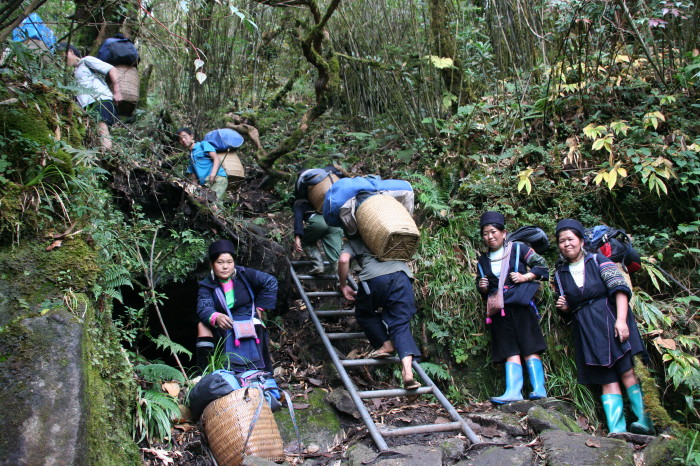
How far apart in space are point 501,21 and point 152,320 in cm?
624

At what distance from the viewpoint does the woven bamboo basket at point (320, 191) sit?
20.0 feet

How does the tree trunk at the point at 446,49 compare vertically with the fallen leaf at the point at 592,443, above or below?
above

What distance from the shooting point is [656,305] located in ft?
16.1

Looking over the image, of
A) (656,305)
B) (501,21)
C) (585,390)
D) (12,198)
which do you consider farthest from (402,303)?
(501,21)

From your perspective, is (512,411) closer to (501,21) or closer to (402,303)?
(402,303)

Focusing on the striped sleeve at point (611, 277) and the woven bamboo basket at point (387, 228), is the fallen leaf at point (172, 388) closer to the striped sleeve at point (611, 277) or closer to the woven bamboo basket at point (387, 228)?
the woven bamboo basket at point (387, 228)

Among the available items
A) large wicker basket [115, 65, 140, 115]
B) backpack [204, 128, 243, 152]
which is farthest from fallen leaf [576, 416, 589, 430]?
large wicker basket [115, 65, 140, 115]

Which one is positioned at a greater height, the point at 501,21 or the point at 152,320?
the point at 501,21

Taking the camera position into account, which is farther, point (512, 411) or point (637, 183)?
point (637, 183)

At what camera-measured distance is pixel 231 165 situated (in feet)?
22.7

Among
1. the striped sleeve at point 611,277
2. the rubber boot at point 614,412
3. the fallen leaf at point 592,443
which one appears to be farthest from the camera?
the striped sleeve at point 611,277

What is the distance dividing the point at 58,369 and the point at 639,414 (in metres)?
4.11

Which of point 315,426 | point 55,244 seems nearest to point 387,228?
point 315,426

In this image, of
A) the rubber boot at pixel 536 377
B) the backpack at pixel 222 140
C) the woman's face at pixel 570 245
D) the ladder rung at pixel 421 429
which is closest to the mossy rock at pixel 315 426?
the ladder rung at pixel 421 429
